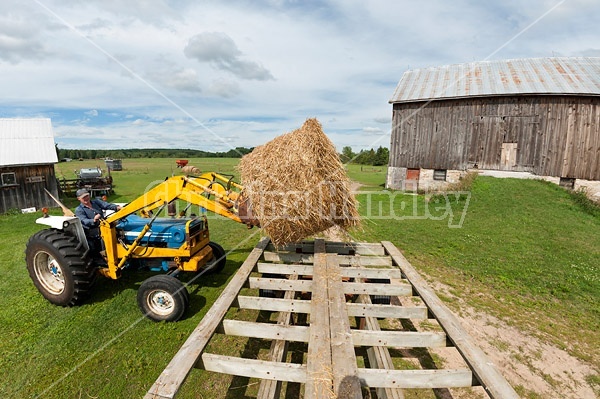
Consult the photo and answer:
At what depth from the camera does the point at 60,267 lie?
5656mm

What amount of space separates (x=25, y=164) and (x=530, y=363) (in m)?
22.6

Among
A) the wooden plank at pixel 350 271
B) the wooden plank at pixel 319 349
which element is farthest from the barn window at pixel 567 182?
the wooden plank at pixel 319 349

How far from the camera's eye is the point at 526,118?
16.9 meters

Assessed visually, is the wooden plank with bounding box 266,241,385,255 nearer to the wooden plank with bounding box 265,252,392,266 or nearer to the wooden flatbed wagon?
the wooden plank with bounding box 265,252,392,266

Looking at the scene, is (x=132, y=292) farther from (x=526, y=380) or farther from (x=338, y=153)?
(x=526, y=380)

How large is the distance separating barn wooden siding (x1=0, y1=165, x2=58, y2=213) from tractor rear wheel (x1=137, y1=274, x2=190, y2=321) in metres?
16.8

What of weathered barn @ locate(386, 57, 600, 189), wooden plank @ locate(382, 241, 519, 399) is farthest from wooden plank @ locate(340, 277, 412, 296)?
weathered barn @ locate(386, 57, 600, 189)

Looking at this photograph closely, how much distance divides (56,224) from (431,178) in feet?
62.7

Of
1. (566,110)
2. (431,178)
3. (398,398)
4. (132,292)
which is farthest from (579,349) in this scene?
(566,110)

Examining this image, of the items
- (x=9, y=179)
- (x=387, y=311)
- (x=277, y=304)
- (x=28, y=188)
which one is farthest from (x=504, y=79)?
(x=9, y=179)

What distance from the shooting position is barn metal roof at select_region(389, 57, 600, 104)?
16562mm

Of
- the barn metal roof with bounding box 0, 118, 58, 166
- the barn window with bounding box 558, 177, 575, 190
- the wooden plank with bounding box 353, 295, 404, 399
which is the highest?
the barn metal roof with bounding box 0, 118, 58, 166

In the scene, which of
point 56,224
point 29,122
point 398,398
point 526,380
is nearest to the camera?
point 398,398

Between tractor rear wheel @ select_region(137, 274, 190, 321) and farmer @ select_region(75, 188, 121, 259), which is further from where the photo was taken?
farmer @ select_region(75, 188, 121, 259)
